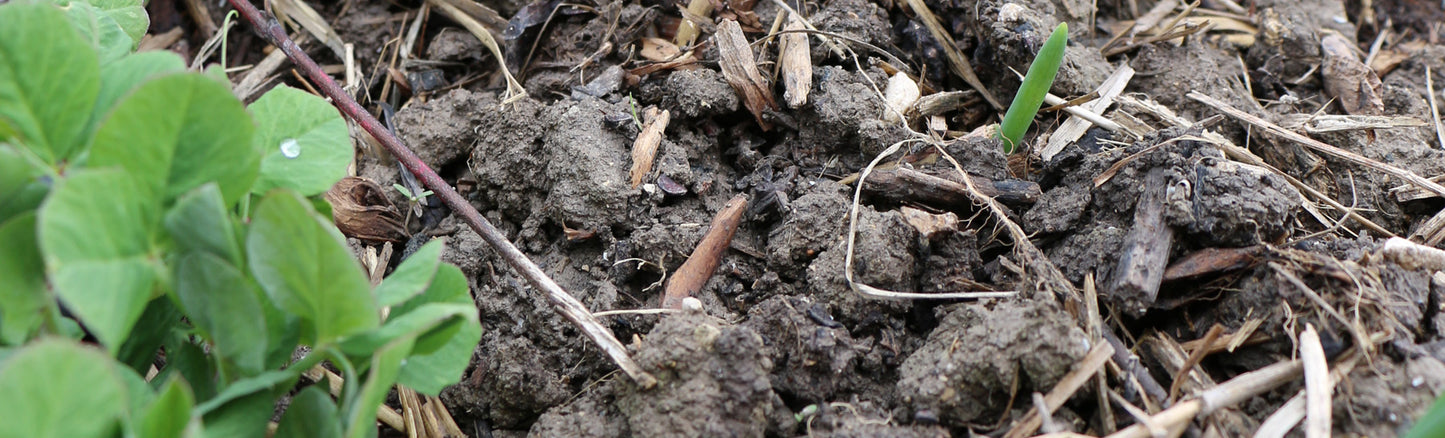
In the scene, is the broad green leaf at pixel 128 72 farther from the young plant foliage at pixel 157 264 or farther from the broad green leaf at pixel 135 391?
the broad green leaf at pixel 135 391

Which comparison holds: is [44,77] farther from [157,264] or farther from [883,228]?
[883,228]

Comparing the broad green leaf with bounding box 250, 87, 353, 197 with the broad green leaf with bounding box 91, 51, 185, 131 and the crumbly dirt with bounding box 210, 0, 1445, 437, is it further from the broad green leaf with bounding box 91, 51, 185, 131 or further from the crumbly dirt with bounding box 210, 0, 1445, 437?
the crumbly dirt with bounding box 210, 0, 1445, 437

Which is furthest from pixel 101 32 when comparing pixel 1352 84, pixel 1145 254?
pixel 1352 84

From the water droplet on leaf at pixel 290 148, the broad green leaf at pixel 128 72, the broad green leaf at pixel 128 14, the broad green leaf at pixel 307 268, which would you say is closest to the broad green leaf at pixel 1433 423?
the broad green leaf at pixel 307 268

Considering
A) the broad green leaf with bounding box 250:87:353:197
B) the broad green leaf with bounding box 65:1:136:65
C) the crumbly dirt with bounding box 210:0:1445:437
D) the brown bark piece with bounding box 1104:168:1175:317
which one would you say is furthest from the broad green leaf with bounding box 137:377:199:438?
the brown bark piece with bounding box 1104:168:1175:317

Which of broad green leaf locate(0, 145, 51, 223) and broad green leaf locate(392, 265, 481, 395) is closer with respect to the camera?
broad green leaf locate(0, 145, 51, 223)

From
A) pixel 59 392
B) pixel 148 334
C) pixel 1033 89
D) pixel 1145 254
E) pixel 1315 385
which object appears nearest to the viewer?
pixel 59 392
